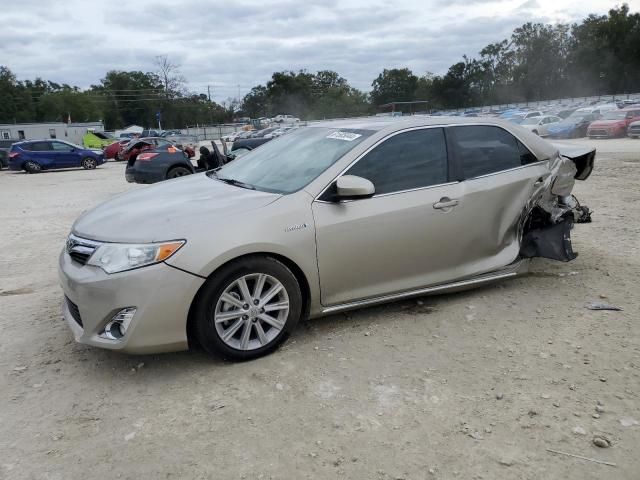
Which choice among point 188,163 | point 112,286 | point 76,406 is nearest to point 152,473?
point 76,406

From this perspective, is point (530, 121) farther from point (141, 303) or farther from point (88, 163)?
point (141, 303)

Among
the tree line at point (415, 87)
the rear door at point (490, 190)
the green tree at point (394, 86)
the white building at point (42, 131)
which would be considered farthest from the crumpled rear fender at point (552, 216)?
the green tree at point (394, 86)

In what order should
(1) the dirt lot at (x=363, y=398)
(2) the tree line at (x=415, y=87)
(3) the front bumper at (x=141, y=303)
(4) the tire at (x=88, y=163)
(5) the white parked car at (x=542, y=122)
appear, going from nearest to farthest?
(1) the dirt lot at (x=363, y=398) → (3) the front bumper at (x=141, y=303) → (4) the tire at (x=88, y=163) → (5) the white parked car at (x=542, y=122) → (2) the tree line at (x=415, y=87)

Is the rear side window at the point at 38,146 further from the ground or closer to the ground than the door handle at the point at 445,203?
further from the ground

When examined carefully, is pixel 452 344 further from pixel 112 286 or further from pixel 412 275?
pixel 112 286

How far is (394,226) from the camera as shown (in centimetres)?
390

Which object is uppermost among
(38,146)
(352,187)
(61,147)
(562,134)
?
(38,146)

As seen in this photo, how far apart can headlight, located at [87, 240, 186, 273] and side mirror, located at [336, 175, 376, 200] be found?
3.72 ft

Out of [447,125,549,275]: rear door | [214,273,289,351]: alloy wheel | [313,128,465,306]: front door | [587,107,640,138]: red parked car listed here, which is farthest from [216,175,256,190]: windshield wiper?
[587,107,640,138]: red parked car

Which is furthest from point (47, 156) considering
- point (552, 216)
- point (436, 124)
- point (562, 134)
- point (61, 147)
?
point (562, 134)

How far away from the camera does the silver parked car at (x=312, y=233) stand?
10.6 feet

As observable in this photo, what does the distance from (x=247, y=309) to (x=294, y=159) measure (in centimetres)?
143

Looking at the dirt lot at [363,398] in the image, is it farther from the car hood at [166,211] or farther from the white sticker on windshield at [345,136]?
the white sticker on windshield at [345,136]

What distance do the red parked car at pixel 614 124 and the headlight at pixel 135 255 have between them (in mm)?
27332
